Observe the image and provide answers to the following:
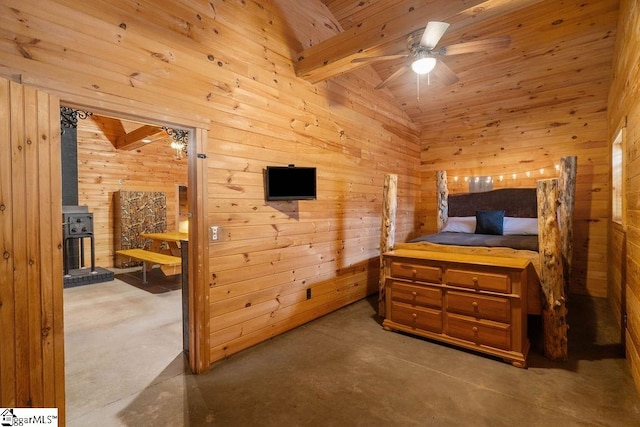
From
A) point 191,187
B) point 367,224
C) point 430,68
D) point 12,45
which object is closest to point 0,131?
point 12,45

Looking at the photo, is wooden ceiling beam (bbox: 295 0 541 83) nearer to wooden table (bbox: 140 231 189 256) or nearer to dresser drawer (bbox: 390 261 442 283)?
dresser drawer (bbox: 390 261 442 283)

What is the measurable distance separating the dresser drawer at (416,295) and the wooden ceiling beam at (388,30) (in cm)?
216

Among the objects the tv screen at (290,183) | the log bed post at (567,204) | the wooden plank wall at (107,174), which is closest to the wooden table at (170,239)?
the wooden plank wall at (107,174)

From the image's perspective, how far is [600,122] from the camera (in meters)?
3.98

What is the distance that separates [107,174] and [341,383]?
6486mm

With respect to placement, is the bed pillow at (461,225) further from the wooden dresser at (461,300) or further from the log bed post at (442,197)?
the wooden dresser at (461,300)

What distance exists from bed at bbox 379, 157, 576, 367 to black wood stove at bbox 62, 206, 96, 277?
4.99 m

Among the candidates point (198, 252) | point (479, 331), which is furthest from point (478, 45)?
point (198, 252)

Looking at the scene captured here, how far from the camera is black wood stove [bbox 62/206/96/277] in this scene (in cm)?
491

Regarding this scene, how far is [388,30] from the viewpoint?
2479 mm

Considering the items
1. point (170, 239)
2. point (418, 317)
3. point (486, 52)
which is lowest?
point (418, 317)

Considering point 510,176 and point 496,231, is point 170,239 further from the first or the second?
point 510,176

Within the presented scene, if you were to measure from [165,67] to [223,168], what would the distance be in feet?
2.70

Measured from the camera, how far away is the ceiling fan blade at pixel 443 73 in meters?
2.57
